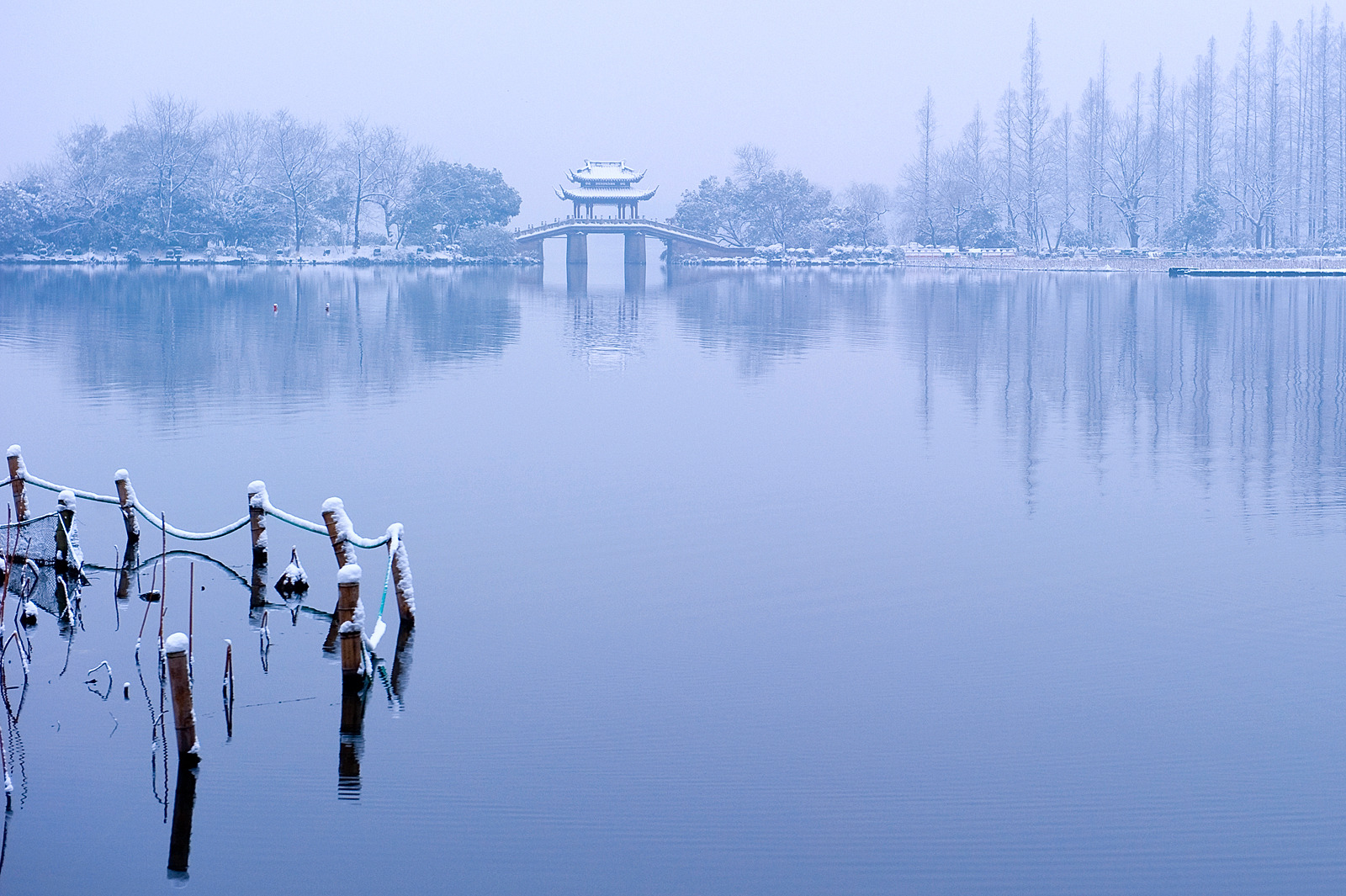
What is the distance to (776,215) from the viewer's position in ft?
270

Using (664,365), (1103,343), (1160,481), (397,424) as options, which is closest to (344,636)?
(1160,481)

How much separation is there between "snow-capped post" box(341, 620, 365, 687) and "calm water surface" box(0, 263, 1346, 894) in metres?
0.19

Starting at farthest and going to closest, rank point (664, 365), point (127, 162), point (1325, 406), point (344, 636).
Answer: point (127, 162) → point (664, 365) → point (1325, 406) → point (344, 636)

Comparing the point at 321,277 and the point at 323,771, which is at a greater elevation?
the point at 321,277

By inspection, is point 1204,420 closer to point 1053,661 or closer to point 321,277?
point 1053,661

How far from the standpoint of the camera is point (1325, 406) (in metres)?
18.9

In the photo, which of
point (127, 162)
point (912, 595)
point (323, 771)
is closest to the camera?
point (323, 771)

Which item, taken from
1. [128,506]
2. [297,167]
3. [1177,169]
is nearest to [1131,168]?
[1177,169]

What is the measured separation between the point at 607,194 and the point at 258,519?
7739 cm

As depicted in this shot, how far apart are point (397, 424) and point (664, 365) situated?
8.16 meters

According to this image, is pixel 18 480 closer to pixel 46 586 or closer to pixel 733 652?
pixel 46 586

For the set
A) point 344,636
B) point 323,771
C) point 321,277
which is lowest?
point 323,771

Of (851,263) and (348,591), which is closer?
(348,591)

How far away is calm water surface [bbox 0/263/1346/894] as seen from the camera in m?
5.93
